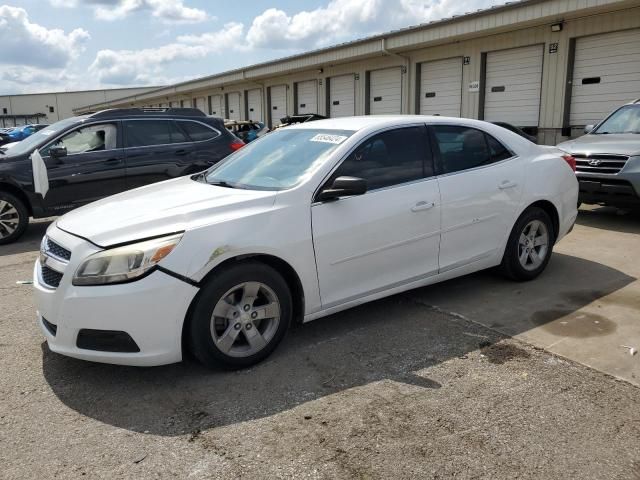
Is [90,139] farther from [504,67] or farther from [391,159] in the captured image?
[504,67]

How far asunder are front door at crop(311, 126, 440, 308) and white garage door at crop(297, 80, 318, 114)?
18715 millimetres

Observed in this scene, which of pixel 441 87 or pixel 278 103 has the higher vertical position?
pixel 278 103

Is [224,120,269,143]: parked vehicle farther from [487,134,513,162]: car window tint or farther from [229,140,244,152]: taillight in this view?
[487,134,513,162]: car window tint

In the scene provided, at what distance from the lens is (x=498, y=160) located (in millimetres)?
4934

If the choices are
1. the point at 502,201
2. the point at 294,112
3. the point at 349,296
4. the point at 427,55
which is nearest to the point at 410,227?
the point at 349,296

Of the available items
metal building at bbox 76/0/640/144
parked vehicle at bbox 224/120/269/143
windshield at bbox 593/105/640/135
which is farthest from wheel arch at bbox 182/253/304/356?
parked vehicle at bbox 224/120/269/143

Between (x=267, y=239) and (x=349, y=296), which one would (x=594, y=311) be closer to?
(x=349, y=296)

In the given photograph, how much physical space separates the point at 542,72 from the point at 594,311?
1083 cm

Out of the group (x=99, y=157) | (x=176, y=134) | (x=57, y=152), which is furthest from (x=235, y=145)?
(x=57, y=152)

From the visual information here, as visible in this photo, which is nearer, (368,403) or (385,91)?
(368,403)

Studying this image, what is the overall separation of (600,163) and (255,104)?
73.0ft

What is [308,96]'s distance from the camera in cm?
2312

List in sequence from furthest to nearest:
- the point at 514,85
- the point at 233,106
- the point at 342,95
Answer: the point at 233,106 → the point at 342,95 → the point at 514,85

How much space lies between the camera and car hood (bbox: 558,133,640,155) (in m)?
7.60
